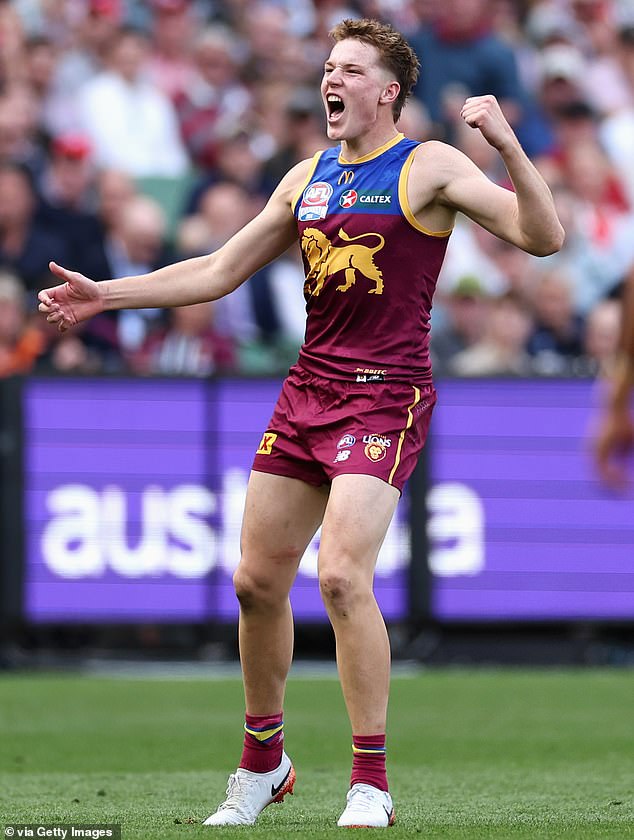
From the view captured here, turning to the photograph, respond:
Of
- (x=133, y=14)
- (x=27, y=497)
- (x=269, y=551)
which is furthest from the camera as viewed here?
(x=133, y=14)

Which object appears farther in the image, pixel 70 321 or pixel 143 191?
pixel 143 191

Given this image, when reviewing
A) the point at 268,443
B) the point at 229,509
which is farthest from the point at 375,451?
the point at 229,509

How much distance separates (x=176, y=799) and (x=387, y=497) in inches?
62.8

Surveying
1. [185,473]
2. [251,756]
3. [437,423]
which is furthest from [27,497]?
[251,756]

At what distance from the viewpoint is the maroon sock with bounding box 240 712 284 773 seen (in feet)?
19.1

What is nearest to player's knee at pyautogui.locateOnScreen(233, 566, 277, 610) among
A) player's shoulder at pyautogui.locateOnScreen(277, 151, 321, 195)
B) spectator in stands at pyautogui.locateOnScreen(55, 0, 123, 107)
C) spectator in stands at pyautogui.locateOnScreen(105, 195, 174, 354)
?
player's shoulder at pyautogui.locateOnScreen(277, 151, 321, 195)

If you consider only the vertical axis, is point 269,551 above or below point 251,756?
above

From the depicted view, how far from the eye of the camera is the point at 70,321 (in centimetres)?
593

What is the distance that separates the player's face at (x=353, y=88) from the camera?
5688 millimetres

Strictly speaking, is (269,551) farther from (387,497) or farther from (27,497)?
(27,497)

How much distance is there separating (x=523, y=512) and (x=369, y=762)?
21.8 feet

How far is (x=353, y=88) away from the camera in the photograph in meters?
5.69

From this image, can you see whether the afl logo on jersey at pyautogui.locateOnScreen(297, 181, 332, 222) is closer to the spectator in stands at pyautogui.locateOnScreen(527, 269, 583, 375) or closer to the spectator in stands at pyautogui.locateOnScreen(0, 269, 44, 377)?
the spectator in stands at pyautogui.locateOnScreen(0, 269, 44, 377)

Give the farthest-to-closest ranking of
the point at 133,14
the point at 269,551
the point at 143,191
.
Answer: the point at 133,14, the point at 143,191, the point at 269,551
